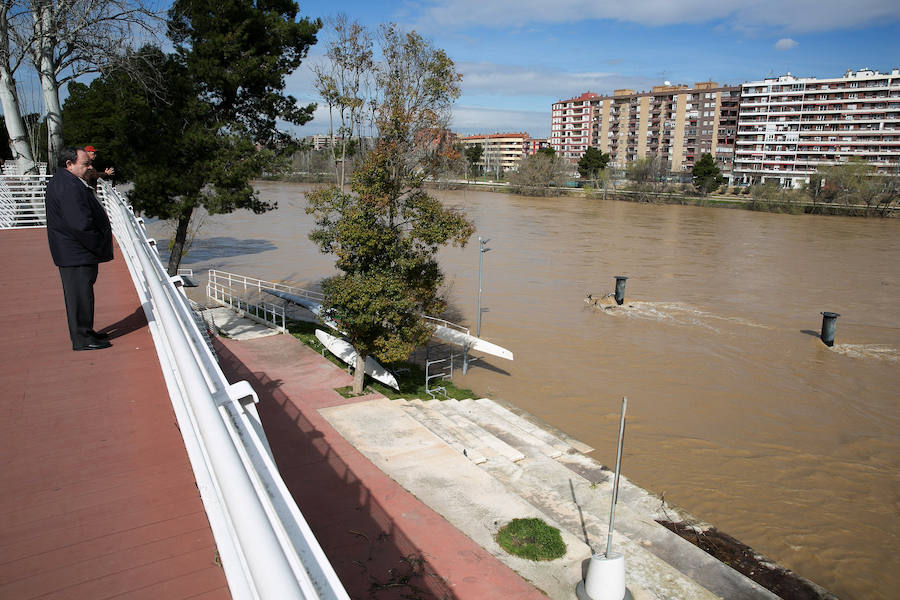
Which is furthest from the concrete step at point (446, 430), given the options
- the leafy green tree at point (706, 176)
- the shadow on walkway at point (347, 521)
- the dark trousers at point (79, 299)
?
the leafy green tree at point (706, 176)

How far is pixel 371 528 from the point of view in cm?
653

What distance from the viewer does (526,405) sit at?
1486 centimetres

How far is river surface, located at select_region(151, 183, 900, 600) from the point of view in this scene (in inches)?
420

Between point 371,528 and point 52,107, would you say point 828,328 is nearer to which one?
point 371,528

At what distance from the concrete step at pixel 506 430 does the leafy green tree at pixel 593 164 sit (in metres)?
81.4

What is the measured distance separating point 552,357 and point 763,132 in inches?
3677

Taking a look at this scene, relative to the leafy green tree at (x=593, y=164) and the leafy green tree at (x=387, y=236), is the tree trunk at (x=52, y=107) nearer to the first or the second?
the leafy green tree at (x=387, y=236)

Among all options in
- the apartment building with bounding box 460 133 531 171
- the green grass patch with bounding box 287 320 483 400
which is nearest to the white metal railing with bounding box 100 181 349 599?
the green grass patch with bounding box 287 320 483 400

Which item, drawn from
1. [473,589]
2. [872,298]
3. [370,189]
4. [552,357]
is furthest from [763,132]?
[473,589]

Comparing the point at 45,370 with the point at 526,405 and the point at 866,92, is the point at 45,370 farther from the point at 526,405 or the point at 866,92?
A: the point at 866,92

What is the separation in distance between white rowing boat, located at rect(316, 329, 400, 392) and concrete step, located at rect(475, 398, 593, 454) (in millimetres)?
2242

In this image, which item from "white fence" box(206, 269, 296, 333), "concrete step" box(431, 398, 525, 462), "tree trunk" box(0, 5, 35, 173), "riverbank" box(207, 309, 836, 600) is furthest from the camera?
"white fence" box(206, 269, 296, 333)

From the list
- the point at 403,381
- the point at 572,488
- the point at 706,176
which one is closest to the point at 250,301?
the point at 403,381

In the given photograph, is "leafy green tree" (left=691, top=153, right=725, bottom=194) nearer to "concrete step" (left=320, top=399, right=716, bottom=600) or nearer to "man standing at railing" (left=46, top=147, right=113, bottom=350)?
"concrete step" (left=320, top=399, right=716, bottom=600)
